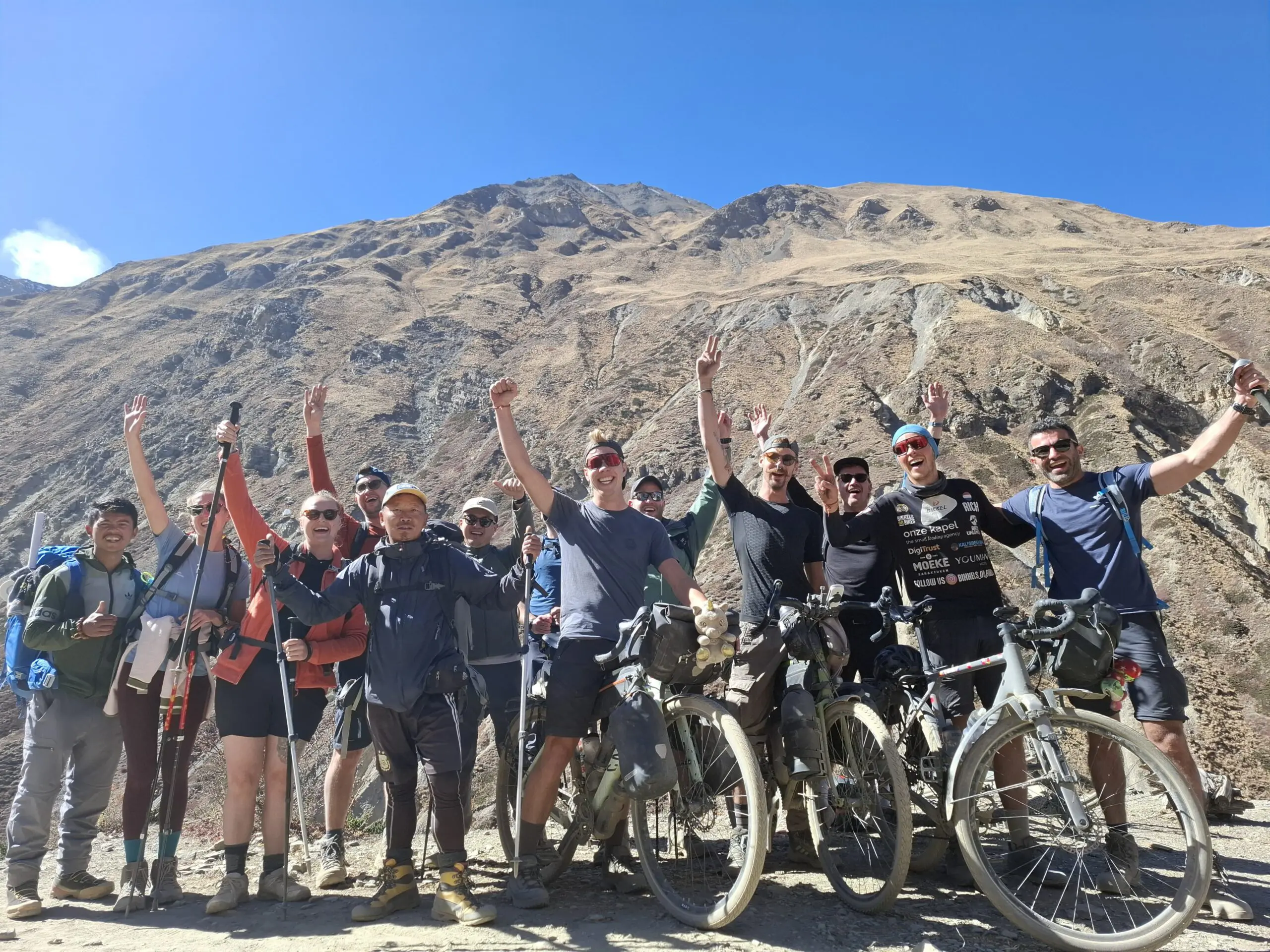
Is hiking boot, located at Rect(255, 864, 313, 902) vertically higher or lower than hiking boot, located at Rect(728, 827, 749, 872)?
lower

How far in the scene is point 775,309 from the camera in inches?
1464

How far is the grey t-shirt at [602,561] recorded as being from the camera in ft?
14.7

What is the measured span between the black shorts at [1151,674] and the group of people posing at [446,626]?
0.05 feet

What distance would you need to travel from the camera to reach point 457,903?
412 centimetres

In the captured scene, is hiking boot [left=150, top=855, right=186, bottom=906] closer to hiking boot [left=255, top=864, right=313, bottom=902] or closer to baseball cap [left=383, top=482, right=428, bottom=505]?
hiking boot [left=255, top=864, right=313, bottom=902]

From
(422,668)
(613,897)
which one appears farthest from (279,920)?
(613,897)

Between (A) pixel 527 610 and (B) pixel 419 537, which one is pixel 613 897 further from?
(B) pixel 419 537

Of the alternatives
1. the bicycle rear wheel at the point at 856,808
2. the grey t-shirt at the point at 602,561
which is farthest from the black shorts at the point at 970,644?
the grey t-shirt at the point at 602,561

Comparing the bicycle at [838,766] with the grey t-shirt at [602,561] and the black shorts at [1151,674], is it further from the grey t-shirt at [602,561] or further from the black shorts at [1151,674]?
the black shorts at [1151,674]

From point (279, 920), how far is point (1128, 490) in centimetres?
550

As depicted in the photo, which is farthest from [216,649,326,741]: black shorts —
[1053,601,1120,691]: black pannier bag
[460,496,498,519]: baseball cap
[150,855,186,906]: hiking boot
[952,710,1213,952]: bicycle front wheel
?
[1053,601,1120,691]: black pannier bag

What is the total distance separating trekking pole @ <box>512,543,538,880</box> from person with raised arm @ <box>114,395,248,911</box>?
2040 mm

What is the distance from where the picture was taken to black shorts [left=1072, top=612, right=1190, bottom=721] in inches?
168

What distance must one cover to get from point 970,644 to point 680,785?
1864 millimetres
